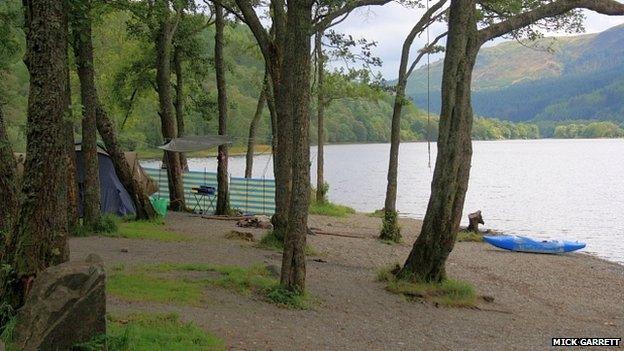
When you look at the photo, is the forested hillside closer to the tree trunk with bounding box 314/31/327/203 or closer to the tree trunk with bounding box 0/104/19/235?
the tree trunk with bounding box 0/104/19/235

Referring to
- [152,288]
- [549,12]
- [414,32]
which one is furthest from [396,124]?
[152,288]

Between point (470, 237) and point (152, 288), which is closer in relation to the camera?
point (152, 288)

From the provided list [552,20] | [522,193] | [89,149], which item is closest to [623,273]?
[552,20]

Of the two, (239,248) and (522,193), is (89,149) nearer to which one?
Answer: (239,248)

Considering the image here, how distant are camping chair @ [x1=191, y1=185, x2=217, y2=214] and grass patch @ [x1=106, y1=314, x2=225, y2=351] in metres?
13.7

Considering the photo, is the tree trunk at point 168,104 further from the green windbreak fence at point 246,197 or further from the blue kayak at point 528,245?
the blue kayak at point 528,245

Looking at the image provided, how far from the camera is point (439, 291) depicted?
9.42m

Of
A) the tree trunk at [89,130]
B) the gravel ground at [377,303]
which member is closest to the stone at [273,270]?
the gravel ground at [377,303]

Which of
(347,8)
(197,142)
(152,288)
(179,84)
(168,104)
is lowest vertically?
(152,288)

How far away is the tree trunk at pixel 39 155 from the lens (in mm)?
4957

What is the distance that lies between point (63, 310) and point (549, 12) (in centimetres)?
844

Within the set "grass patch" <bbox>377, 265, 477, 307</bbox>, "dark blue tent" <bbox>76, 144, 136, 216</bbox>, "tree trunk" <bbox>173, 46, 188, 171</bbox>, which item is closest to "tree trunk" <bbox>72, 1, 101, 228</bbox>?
"dark blue tent" <bbox>76, 144, 136, 216</bbox>

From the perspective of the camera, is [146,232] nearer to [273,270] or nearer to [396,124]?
[273,270]

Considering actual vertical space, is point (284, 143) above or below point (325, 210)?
above
